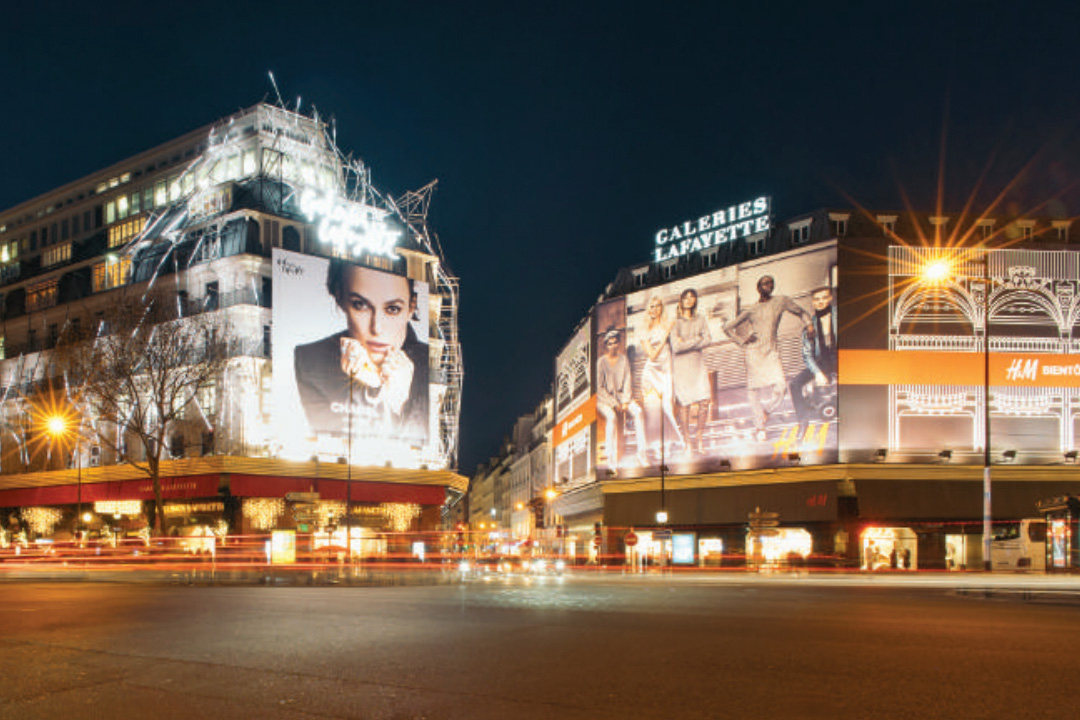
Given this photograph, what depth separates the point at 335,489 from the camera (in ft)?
197

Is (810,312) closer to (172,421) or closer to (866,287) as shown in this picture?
(866,287)

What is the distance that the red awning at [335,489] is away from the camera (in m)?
55.9

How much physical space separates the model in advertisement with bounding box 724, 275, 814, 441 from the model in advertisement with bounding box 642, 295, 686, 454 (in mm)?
5806

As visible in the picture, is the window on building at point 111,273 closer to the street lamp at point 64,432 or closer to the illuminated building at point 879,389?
the street lamp at point 64,432

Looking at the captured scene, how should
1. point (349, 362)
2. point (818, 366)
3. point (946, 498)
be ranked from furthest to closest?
point (349, 362)
point (818, 366)
point (946, 498)

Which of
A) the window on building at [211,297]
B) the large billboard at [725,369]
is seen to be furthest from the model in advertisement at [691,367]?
the window on building at [211,297]

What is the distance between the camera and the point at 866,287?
52219mm

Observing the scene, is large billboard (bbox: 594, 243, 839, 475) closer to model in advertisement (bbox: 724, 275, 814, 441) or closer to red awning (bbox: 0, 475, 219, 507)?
model in advertisement (bbox: 724, 275, 814, 441)

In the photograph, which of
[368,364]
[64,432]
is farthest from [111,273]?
[368,364]

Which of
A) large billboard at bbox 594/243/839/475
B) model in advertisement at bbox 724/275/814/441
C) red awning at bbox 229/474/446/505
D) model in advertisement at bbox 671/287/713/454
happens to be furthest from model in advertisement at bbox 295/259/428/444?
model in advertisement at bbox 724/275/814/441

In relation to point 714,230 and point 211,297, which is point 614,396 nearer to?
point 714,230

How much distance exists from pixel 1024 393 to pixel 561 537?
45.1 meters

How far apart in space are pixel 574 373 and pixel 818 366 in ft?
91.4

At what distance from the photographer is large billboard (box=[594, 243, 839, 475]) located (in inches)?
2089
